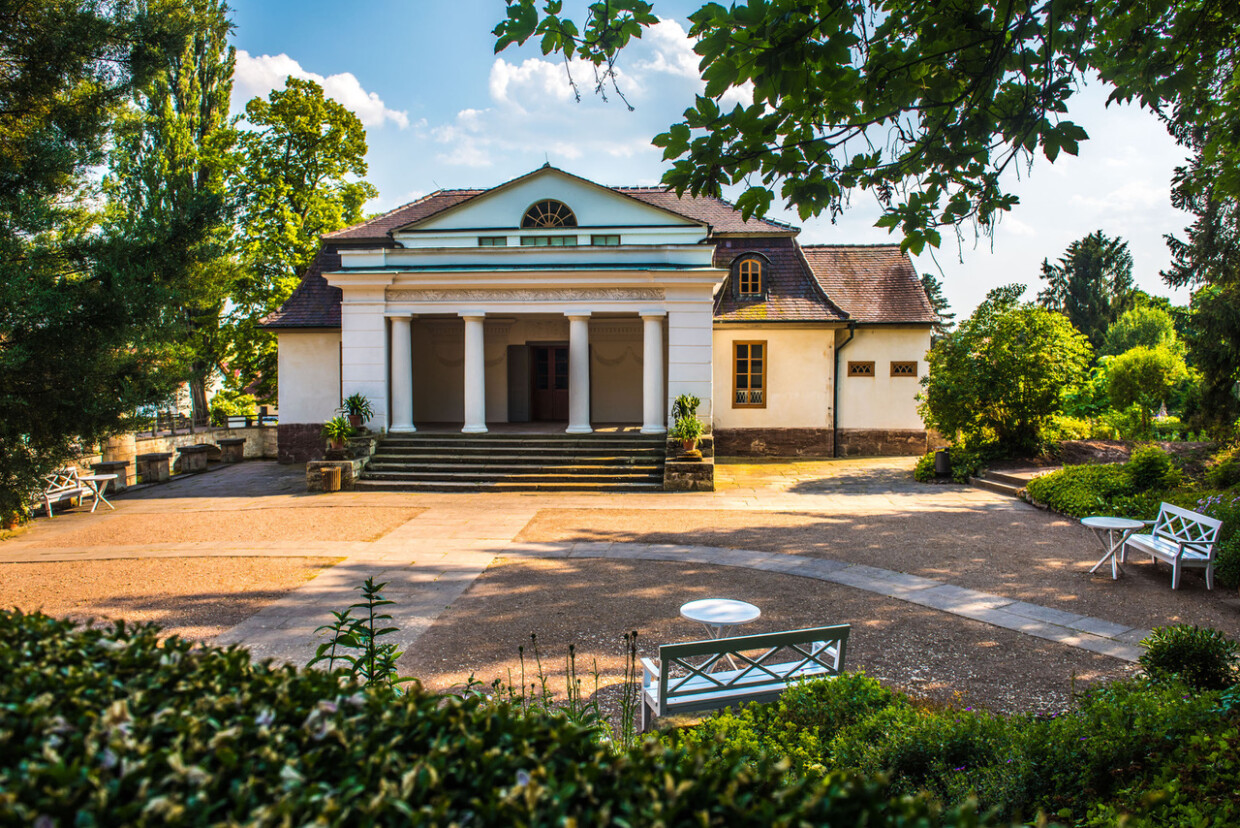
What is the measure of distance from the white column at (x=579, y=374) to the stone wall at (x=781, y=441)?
5173mm

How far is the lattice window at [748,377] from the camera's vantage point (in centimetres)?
2103

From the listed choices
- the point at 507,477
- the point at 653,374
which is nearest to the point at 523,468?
the point at 507,477

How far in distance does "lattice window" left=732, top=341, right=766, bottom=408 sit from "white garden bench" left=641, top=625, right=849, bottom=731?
54.3ft

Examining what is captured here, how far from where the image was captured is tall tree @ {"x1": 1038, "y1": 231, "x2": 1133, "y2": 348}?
158 feet

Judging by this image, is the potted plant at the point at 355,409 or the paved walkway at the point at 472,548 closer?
the paved walkway at the point at 472,548

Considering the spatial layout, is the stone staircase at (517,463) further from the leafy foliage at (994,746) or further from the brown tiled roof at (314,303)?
the leafy foliage at (994,746)

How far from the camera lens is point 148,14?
6.08 metres

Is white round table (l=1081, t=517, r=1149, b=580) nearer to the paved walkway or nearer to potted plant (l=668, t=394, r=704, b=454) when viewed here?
the paved walkway

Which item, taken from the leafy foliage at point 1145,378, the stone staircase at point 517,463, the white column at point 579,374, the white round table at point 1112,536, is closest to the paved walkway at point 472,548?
the stone staircase at point 517,463

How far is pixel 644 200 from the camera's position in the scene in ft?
67.9

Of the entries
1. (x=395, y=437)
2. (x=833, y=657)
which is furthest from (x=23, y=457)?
A: (x=395, y=437)

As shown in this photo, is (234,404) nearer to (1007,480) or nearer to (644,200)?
(644,200)

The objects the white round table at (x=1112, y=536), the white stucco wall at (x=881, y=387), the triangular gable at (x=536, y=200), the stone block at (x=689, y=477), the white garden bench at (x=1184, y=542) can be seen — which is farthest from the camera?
the white stucco wall at (x=881, y=387)

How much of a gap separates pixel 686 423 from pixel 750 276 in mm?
7768
